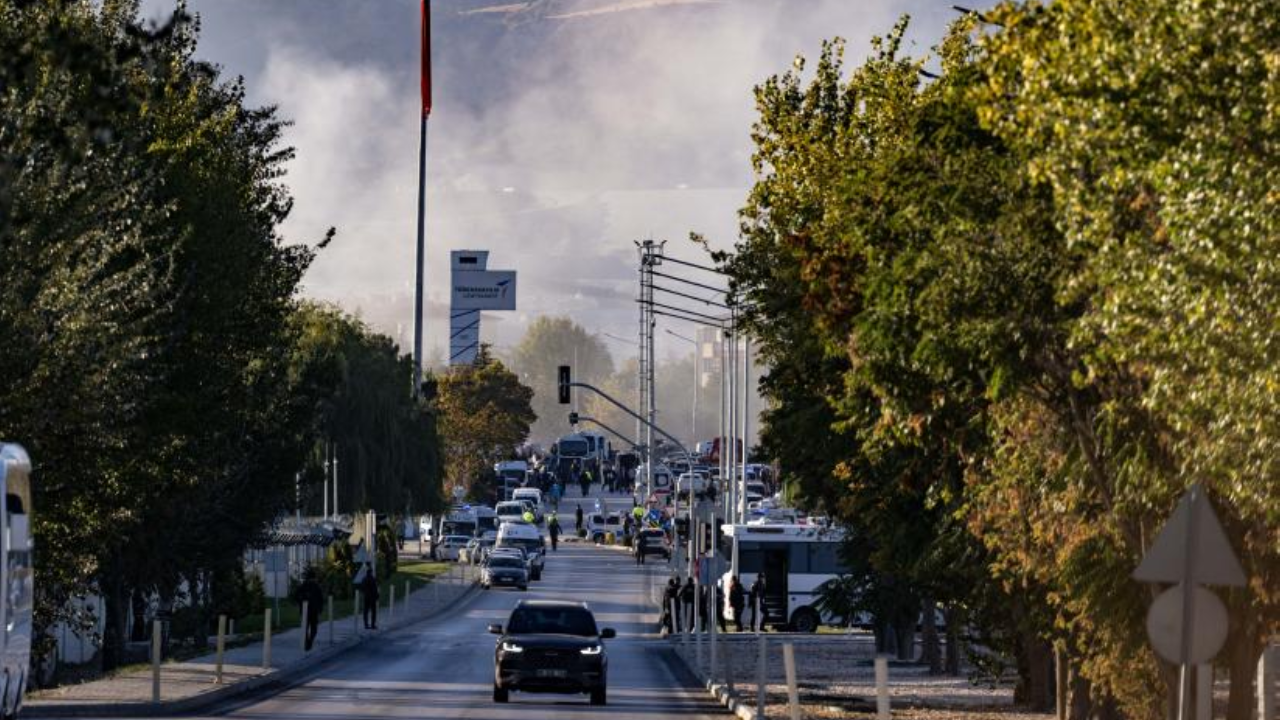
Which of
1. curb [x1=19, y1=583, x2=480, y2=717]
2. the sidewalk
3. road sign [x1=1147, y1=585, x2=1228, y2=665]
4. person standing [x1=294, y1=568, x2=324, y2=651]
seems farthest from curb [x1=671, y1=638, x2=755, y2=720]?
road sign [x1=1147, y1=585, x2=1228, y2=665]

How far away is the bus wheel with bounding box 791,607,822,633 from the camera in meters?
74.6

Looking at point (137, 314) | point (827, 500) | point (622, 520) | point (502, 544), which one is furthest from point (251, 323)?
point (622, 520)

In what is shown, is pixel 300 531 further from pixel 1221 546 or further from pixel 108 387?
pixel 1221 546

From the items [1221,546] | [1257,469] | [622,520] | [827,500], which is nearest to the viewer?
[1221,546]

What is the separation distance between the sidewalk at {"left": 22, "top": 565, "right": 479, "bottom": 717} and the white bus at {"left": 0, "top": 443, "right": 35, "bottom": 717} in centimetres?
672

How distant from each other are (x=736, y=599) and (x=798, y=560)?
3111 mm

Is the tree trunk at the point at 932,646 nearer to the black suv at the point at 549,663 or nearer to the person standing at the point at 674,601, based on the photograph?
the black suv at the point at 549,663

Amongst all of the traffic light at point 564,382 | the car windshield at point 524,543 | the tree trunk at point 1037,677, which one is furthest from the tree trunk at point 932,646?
the car windshield at point 524,543

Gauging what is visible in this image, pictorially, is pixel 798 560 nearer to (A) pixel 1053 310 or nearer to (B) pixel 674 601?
(B) pixel 674 601

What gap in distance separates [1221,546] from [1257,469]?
1.82m

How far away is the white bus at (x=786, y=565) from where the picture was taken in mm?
74938

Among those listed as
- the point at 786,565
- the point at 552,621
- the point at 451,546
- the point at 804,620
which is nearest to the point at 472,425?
the point at 451,546

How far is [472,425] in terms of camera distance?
183 meters

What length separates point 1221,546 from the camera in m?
15.5
